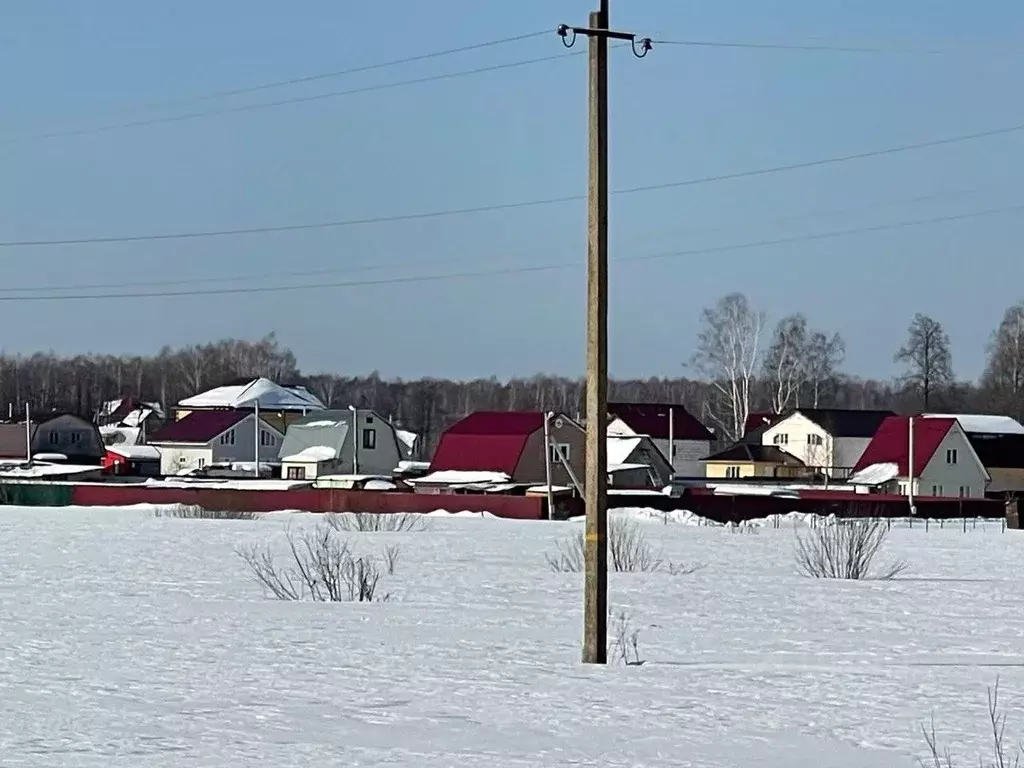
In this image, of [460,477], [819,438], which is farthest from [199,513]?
[819,438]

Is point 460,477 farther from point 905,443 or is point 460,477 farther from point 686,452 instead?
point 686,452

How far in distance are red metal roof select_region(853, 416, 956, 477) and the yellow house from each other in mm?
15589

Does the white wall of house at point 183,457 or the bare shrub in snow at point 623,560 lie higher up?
the white wall of house at point 183,457

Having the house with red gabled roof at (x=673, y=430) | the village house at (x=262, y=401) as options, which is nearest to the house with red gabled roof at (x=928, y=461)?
the house with red gabled roof at (x=673, y=430)

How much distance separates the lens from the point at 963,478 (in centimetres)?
8181

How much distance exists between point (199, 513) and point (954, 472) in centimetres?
4542

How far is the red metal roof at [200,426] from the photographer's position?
330 feet

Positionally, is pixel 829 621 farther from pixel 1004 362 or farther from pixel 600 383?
pixel 1004 362

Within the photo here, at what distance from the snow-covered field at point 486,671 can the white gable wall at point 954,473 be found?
55.1m

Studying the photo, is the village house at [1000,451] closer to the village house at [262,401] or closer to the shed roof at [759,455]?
the shed roof at [759,455]

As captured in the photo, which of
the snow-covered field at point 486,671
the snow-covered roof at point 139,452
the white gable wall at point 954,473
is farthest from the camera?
the snow-covered roof at point 139,452

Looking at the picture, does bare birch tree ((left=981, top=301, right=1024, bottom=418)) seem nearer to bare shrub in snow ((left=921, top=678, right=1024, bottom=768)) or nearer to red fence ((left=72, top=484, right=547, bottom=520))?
red fence ((left=72, top=484, right=547, bottom=520))

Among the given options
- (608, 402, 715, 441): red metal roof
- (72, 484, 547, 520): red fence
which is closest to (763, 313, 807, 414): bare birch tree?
(608, 402, 715, 441): red metal roof

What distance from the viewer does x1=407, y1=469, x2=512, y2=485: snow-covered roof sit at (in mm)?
73500
